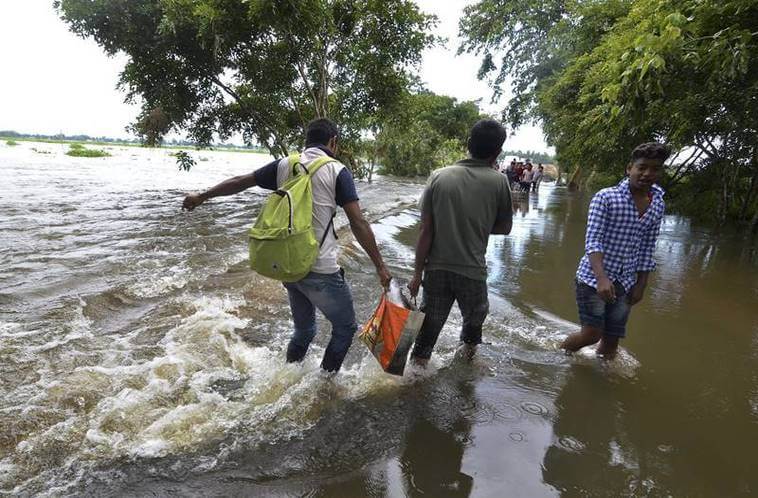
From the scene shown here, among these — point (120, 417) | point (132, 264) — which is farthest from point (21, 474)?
point (132, 264)

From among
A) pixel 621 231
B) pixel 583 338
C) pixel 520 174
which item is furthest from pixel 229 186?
pixel 520 174

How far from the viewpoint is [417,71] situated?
551 inches

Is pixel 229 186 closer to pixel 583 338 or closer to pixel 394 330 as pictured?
pixel 394 330

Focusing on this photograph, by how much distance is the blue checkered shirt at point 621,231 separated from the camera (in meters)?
3.24

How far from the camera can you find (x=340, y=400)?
3139 millimetres

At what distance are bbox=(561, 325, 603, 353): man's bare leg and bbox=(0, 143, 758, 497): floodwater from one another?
0.58 feet

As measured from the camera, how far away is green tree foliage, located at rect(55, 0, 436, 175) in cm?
1122

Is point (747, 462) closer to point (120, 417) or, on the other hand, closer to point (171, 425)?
point (171, 425)

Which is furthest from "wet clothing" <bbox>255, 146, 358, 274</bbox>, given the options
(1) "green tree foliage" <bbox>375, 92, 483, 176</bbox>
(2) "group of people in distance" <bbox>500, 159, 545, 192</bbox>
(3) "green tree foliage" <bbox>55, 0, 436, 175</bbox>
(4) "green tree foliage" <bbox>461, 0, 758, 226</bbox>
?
(1) "green tree foliage" <bbox>375, 92, 483, 176</bbox>

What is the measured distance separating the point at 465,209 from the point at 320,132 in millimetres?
1057

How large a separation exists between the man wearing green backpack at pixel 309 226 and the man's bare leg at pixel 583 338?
1.70 meters

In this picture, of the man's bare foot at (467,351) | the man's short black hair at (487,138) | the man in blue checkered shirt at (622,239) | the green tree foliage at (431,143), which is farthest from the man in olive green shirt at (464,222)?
the green tree foliage at (431,143)

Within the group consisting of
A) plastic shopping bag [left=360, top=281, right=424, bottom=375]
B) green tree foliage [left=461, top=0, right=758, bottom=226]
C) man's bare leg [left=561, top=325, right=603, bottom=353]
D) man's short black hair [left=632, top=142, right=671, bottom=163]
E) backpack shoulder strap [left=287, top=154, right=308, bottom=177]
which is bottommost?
man's bare leg [left=561, top=325, right=603, bottom=353]

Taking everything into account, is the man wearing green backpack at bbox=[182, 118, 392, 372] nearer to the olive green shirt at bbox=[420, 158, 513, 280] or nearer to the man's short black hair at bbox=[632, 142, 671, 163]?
the olive green shirt at bbox=[420, 158, 513, 280]
